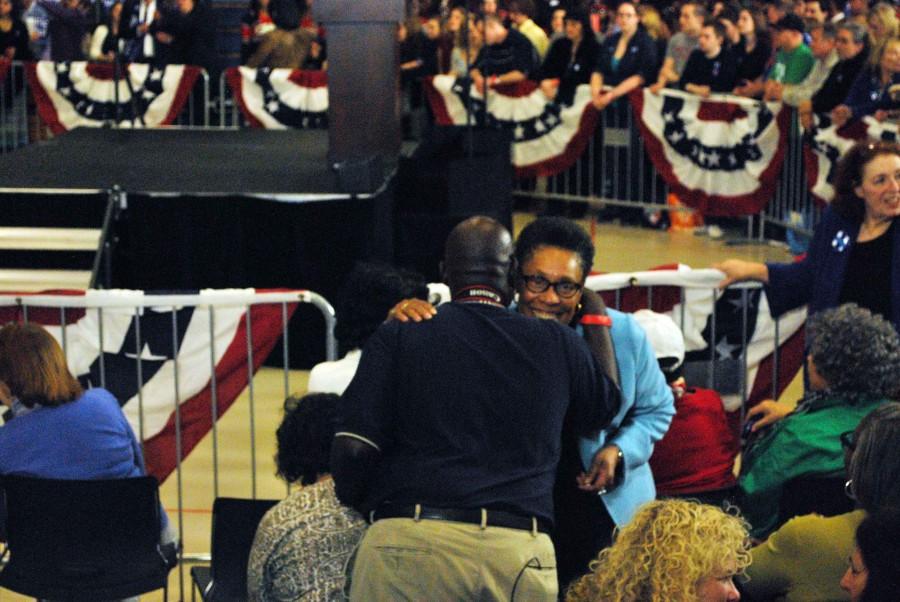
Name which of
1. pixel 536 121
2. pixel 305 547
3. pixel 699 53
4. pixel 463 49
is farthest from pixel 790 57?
pixel 305 547

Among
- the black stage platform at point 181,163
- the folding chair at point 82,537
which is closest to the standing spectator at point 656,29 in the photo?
the black stage platform at point 181,163

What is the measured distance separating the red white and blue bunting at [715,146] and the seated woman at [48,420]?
7840 mm

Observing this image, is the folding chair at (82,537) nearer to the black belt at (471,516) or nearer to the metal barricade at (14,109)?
the black belt at (471,516)

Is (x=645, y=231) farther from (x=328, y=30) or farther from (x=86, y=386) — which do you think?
(x=86, y=386)

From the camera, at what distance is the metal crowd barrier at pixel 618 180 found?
42.3ft

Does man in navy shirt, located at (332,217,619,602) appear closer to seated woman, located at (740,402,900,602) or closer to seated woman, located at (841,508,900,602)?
seated woman, located at (740,402,900,602)

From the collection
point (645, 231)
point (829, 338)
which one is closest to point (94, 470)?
point (829, 338)

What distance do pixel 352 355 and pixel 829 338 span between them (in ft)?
4.63

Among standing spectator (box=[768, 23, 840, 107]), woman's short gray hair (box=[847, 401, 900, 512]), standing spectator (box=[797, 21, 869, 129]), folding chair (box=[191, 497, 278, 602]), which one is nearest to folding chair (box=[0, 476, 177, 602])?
folding chair (box=[191, 497, 278, 602])

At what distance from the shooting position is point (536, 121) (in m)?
14.0

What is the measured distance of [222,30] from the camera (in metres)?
16.0

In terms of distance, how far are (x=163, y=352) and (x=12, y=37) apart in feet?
38.9

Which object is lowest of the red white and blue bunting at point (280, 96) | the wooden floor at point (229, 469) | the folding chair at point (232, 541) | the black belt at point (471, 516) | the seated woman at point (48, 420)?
the wooden floor at point (229, 469)

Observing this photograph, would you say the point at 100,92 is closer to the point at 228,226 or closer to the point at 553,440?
the point at 228,226
